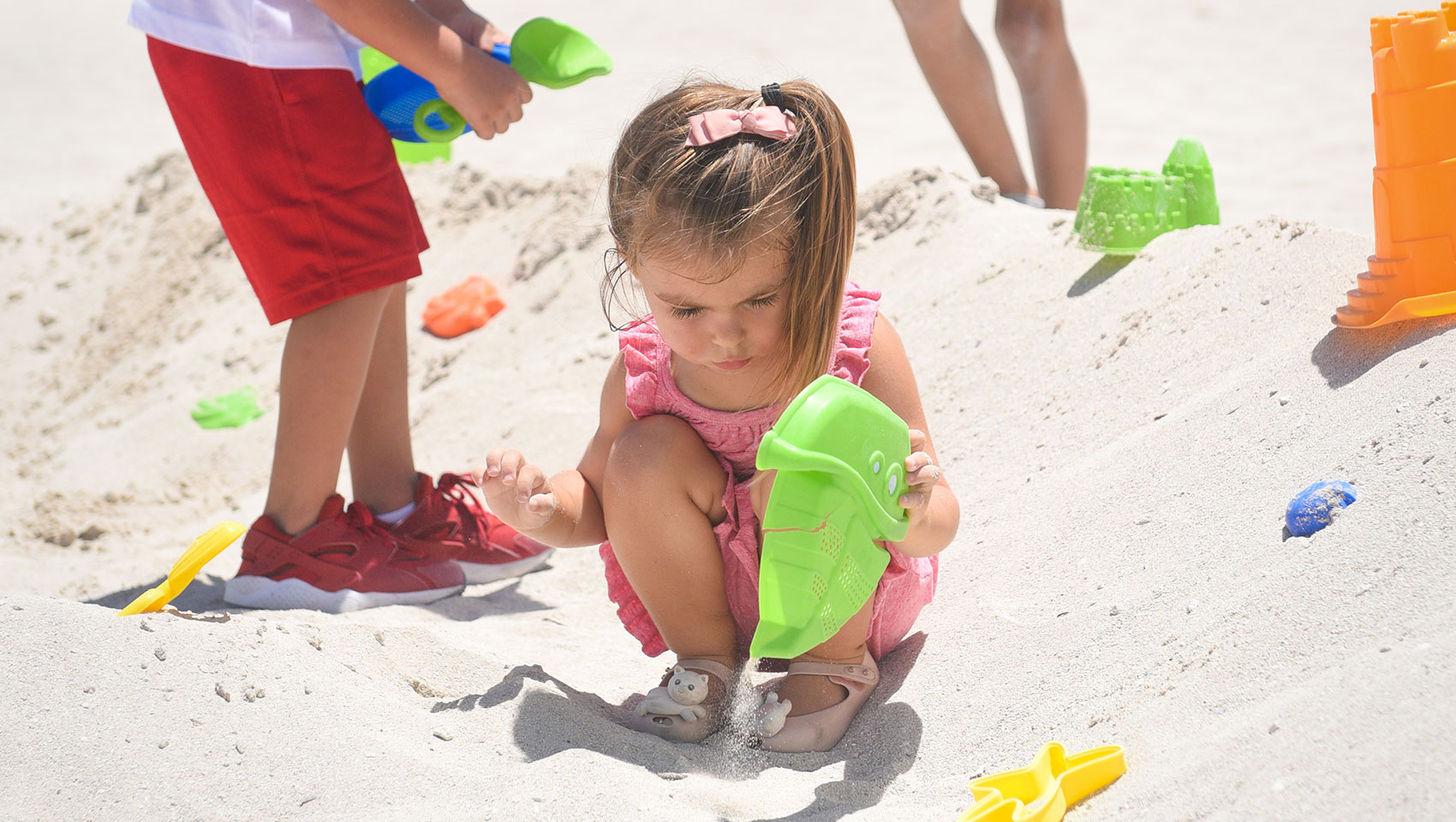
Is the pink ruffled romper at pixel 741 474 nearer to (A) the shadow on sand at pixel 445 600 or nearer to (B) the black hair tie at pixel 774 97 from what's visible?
(B) the black hair tie at pixel 774 97

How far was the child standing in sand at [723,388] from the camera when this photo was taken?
1.61 metres

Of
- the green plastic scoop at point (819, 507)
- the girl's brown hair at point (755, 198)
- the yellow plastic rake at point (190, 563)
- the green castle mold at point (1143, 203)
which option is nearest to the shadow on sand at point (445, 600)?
the yellow plastic rake at point (190, 563)

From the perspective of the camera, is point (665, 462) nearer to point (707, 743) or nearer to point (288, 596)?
point (707, 743)

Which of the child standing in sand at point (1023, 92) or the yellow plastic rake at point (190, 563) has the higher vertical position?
the child standing in sand at point (1023, 92)

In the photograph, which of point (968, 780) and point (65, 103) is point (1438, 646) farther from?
point (65, 103)

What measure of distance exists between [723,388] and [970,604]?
0.55 metres

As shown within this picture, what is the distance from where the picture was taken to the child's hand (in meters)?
2.27

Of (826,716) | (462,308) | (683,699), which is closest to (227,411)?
(462,308)

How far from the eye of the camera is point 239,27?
2.28m

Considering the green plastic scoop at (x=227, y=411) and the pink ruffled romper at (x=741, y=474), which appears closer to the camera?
the pink ruffled romper at (x=741, y=474)

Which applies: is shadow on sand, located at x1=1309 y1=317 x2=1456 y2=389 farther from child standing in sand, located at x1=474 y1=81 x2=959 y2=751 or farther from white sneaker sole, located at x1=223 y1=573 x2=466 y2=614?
white sneaker sole, located at x1=223 y1=573 x2=466 y2=614

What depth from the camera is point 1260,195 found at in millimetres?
4430

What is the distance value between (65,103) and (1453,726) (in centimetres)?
796

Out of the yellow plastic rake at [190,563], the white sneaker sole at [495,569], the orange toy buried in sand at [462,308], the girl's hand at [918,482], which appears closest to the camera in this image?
the girl's hand at [918,482]
